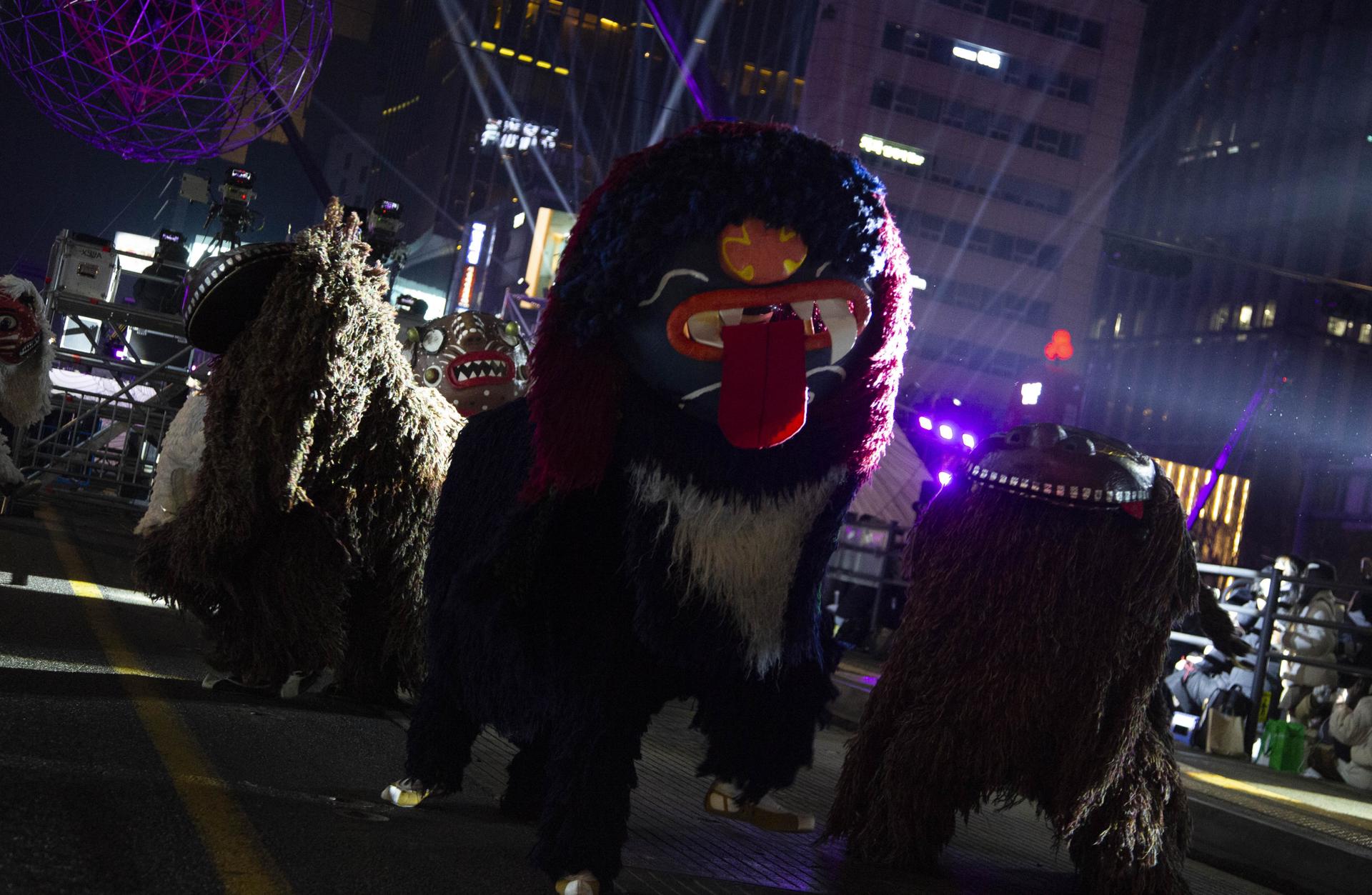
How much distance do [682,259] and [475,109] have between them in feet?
247

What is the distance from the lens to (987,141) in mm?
53812

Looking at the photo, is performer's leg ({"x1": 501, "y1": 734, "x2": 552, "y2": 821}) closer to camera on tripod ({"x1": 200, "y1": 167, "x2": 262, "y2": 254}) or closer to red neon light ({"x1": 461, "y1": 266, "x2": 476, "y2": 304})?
camera on tripod ({"x1": 200, "y1": 167, "x2": 262, "y2": 254})

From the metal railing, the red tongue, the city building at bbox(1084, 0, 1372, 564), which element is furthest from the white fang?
the city building at bbox(1084, 0, 1372, 564)

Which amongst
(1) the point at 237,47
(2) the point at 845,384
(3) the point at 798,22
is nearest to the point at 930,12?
(3) the point at 798,22

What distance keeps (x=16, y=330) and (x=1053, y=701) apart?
26.9ft

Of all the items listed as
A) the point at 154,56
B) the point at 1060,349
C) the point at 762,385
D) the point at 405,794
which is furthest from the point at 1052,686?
the point at 1060,349

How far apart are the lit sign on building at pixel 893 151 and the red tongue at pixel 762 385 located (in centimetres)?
5116

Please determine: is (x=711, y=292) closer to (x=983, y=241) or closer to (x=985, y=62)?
(x=983, y=241)

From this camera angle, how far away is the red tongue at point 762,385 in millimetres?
2975

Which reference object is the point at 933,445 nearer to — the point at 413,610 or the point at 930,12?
the point at 413,610

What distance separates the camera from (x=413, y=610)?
4723 mm

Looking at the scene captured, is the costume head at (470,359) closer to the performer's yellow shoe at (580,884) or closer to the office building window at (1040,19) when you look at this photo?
the performer's yellow shoe at (580,884)

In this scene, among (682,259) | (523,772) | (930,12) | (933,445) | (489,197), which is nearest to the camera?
(682,259)

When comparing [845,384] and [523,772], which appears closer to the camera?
[845,384]
